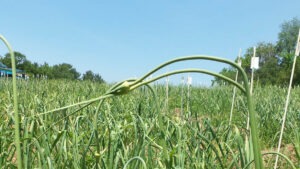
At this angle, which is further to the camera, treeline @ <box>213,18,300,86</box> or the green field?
treeline @ <box>213,18,300,86</box>

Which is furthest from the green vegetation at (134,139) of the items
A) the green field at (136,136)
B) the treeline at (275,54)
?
the treeline at (275,54)

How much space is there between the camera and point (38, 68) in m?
44.6

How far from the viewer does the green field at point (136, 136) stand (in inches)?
36.7

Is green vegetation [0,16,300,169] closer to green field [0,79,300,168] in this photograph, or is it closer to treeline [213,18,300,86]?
green field [0,79,300,168]

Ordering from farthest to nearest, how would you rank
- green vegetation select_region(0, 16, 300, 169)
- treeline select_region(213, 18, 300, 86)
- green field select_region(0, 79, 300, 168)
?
treeline select_region(213, 18, 300, 86)
green field select_region(0, 79, 300, 168)
green vegetation select_region(0, 16, 300, 169)

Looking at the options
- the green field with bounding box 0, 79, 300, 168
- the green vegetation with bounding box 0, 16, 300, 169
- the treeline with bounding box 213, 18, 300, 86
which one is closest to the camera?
the green vegetation with bounding box 0, 16, 300, 169

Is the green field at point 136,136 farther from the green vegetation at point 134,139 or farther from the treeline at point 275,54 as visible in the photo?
the treeline at point 275,54

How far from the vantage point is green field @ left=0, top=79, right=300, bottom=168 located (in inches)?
36.7

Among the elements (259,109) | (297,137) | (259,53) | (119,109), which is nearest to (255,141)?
(297,137)

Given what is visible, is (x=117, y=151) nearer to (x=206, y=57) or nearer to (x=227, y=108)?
(x=206, y=57)

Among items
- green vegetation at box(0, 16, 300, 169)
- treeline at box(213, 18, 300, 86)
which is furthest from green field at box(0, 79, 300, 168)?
treeline at box(213, 18, 300, 86)

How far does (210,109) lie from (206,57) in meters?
3.80

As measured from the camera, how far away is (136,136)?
3.39 ft

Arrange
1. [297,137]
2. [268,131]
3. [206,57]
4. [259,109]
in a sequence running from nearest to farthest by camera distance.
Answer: [206,57] → [297,137] → [268,131] → [259,109]
